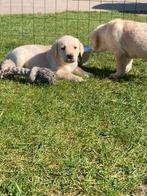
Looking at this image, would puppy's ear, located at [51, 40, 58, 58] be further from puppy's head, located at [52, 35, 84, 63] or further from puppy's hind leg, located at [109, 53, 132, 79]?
puppy's hind leg, located at [109, 53, 132, 79]

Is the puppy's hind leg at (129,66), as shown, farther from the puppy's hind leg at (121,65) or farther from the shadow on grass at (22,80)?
the shadow on grass at (22,80)

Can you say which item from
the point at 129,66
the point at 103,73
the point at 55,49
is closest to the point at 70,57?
the point at 55,49

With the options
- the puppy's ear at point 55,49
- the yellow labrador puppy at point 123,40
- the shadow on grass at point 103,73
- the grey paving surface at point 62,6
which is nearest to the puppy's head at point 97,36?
the yellow labrador puppy at point 123,40

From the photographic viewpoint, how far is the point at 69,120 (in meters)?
4.11

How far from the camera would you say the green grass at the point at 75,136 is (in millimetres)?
3115

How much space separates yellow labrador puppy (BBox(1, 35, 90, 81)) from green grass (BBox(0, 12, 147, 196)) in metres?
0.21

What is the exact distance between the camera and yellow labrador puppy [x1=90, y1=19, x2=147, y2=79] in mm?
5242

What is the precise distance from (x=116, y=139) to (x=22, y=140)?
750mm

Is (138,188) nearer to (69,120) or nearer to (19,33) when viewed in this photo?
(69,120)

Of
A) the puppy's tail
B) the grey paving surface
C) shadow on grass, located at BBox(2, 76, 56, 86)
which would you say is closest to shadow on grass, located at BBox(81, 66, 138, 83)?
shadow on grass, located at BBox(2, 76, 56, 86)

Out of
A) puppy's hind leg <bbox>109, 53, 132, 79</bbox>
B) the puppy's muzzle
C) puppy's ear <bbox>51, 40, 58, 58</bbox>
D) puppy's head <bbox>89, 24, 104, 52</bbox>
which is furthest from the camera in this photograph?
puppy's head <bbox>89, 24, 104, 52</bbox>

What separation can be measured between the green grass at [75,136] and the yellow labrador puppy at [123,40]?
0.66 ft

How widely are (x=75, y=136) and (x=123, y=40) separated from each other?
1.93 m

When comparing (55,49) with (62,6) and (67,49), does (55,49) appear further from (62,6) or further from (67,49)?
(62,6)
